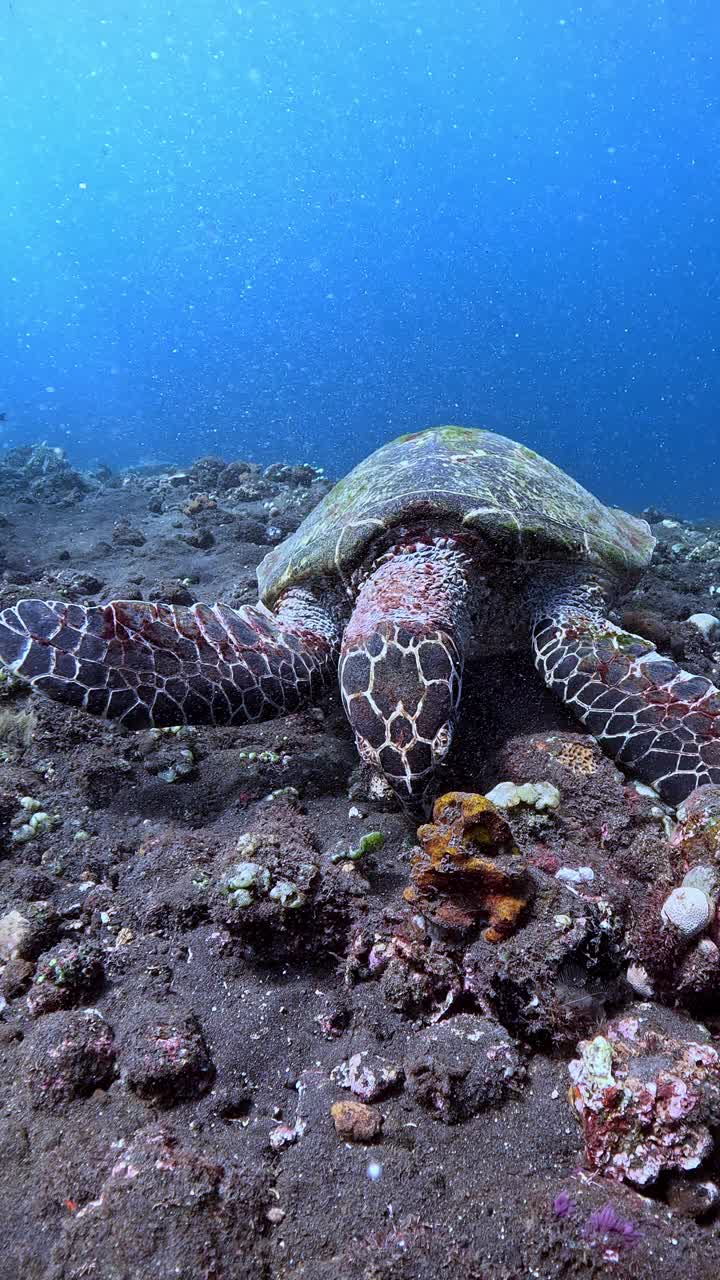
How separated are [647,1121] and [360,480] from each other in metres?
5.02

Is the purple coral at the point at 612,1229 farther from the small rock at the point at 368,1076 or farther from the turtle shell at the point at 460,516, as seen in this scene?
the turtle shell at the point at 460,516

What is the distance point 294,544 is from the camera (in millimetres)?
5770

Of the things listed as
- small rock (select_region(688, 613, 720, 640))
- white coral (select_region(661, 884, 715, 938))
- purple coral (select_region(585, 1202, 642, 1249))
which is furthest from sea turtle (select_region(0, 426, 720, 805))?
purple coral (select_region(585, 1202, 642, 1249))

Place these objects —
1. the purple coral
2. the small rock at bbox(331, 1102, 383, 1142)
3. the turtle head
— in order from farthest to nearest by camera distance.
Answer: the turtle head
the small rock at bbox(331, 1102, 383, 1142)
the purple coral

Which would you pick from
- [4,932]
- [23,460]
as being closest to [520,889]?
[4,932]

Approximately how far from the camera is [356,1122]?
1.77 m

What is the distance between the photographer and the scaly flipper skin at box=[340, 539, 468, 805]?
314 centimetres

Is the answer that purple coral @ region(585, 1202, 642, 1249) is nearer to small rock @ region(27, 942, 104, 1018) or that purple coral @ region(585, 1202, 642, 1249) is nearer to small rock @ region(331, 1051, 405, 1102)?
small rock @ region(331, 1051, 405, 1102)

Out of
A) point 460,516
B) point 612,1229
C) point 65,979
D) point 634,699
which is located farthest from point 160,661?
point 612,1229

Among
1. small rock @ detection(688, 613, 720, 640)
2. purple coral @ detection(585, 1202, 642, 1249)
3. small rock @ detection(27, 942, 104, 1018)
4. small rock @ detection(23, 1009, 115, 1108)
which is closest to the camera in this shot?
purple coral @ detection(585, 1202, 642, 1249)

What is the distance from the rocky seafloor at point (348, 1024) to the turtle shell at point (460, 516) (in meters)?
1.68

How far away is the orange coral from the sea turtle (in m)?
0.71

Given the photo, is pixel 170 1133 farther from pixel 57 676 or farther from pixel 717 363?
pixel 717 363

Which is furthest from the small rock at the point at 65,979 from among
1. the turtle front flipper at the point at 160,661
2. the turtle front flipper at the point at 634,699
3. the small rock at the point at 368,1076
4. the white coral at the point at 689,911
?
the turtle front flipper at the point at 634,699
